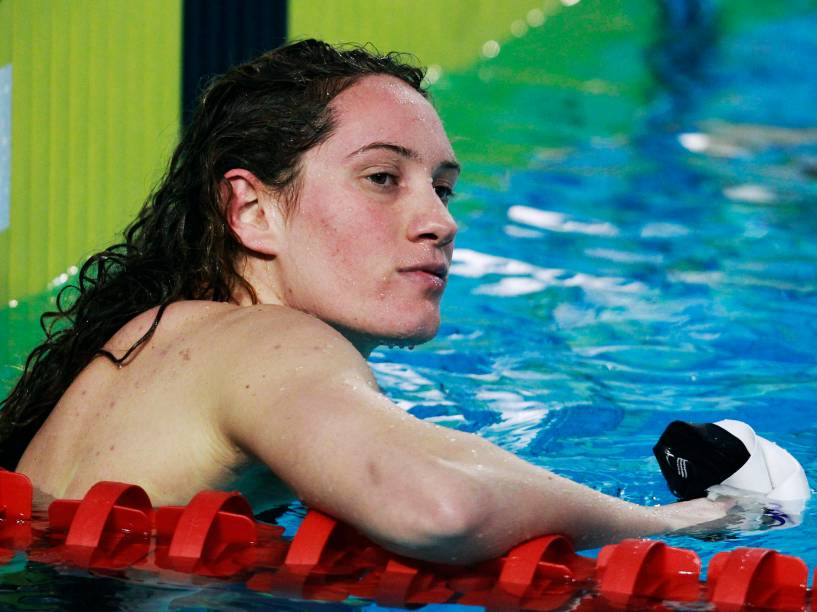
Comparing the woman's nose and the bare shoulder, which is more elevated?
the woman's nose

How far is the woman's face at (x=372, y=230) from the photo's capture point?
2.36m

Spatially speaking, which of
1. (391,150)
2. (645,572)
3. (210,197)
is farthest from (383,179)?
(645,572)

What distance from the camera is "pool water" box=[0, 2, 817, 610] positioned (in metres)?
3.45

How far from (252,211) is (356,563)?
33.6 inches

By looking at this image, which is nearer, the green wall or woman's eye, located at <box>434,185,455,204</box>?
woman's eye, located at <box>434,185,455,204</box>

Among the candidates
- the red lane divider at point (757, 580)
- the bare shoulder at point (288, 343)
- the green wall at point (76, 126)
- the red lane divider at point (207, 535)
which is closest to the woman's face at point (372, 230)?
the bare shoulder at point (288, 343)

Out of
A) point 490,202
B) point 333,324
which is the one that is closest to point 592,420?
point 333,324

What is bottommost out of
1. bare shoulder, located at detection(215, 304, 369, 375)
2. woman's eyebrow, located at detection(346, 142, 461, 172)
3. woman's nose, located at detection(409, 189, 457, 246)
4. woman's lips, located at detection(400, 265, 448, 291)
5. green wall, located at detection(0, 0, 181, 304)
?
bare shoulder, located at detection(215, 304, 369, 375)

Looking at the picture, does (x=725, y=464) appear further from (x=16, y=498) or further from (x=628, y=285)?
(x=628, y=285)

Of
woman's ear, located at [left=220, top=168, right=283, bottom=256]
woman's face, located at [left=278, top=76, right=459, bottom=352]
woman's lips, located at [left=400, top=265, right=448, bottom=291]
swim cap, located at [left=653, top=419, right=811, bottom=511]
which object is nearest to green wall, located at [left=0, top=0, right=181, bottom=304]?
woman's ear, located at [left=220, top=168, right=283, bottom=256]

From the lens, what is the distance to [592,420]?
12.1 ft

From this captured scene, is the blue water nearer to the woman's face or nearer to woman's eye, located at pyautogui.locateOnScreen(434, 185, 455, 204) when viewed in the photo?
the woman's face

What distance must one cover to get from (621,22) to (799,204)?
312 centimetres

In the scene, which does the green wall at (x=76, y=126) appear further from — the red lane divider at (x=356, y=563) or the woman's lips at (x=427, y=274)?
the red lane divider at (x=356, y=563)
